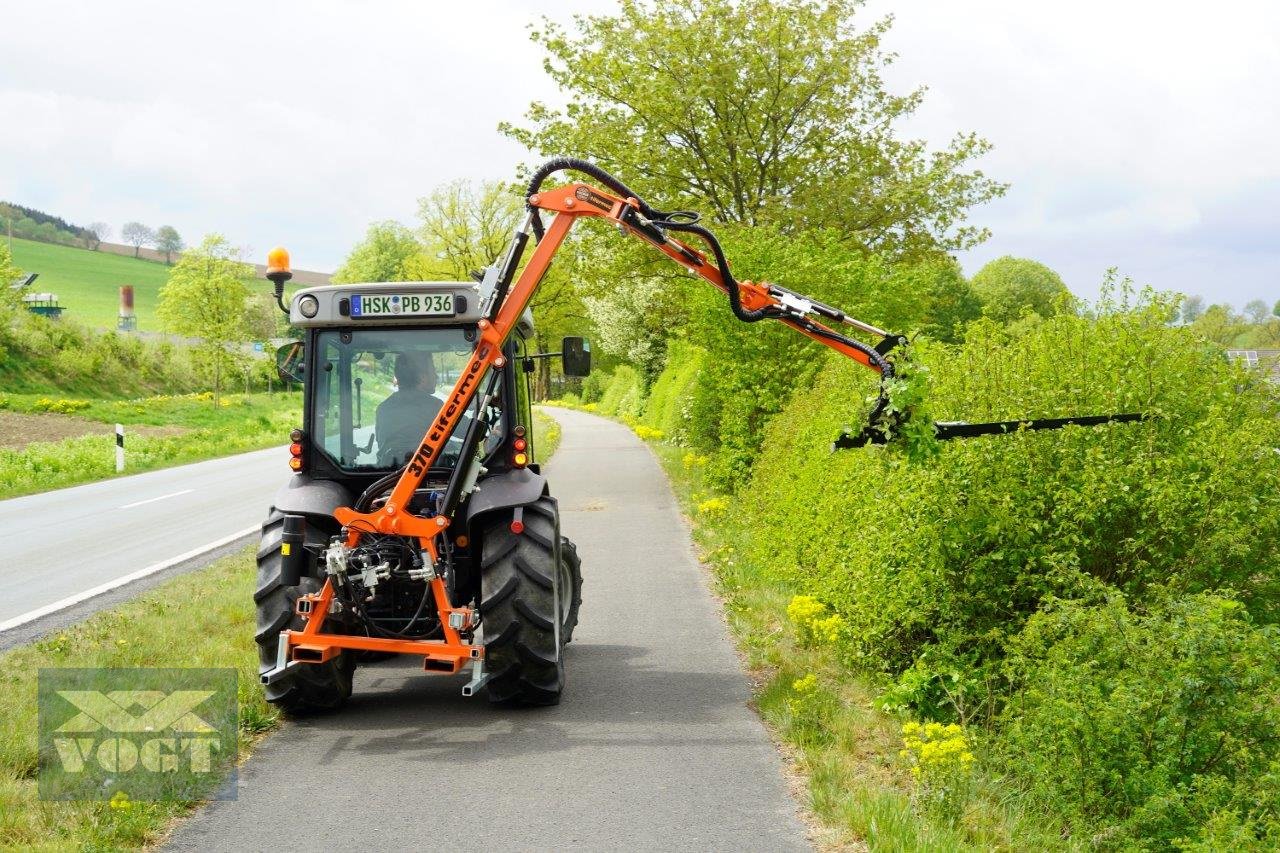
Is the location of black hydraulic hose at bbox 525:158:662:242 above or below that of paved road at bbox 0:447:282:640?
above

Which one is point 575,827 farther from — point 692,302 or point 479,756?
point 692,302

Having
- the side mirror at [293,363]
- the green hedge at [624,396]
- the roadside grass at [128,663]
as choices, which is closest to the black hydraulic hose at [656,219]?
the side mirror at [293,363]

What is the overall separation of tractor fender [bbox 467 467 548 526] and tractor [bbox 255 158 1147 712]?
0.04 ft

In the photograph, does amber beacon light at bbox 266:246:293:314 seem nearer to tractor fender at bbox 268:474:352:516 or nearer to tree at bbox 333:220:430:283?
tractor fender at bbox 268:474:352:516

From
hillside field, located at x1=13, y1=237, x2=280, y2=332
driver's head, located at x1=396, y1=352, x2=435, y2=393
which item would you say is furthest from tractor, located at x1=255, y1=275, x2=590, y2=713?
hillside field, located at x1=13, y1=237, x2=280, y2=332

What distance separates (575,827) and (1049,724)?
2600 mm

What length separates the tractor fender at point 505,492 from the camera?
7355 mm

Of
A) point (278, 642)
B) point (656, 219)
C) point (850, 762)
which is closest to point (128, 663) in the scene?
point (278, 642)

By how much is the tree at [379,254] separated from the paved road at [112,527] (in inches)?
2748

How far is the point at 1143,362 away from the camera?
791cm

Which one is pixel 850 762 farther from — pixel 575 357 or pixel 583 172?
pixel 583 172

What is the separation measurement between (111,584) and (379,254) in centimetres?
8651

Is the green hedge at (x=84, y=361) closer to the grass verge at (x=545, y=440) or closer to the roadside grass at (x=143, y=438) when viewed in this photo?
the roadside grass at (x=143, y=438)

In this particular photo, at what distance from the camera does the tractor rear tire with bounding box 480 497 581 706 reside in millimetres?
7152
